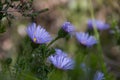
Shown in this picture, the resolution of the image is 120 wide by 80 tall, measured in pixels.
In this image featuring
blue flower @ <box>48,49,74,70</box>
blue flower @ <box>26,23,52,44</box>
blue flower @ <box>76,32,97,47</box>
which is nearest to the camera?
blue flower @ <box>48,49,74,70</box>

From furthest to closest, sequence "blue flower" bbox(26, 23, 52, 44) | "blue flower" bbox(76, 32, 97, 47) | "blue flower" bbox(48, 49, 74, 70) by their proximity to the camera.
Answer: "blue flower" bbox(76, 32, 97, 47)
"blue flower" bbox(26, 23, 52, 44)
"blue flower" bbox(48, 49, 74, 70)

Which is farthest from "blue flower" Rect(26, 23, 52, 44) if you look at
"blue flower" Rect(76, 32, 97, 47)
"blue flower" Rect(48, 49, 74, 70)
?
"blue flower" Rect(76, 32, 97, 47)

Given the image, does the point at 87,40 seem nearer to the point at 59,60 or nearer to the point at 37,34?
the point at 37,34

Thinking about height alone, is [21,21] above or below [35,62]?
below

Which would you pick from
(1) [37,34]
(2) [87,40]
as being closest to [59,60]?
(1) [37,34]

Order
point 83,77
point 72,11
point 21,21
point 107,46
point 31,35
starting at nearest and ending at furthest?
point 83,77, point 31,35, point 107,46, point 21,21, point 72,11

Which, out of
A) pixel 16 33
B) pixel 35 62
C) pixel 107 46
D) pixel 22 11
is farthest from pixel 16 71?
pixel 16 33

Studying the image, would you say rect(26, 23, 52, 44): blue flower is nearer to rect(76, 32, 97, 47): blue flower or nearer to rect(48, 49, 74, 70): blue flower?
rect(48, 49, 74, 70): blue flower

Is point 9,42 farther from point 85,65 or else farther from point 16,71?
point 85,65

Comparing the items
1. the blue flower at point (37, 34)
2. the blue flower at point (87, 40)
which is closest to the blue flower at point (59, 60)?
the blue flower at point (37, 34)
